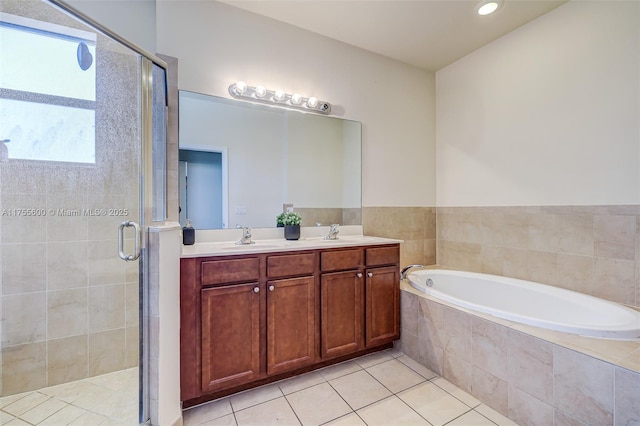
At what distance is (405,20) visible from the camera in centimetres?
219

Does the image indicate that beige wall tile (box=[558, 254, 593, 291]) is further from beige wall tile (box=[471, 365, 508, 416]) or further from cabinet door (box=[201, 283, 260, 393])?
cabinet door (box=[201, 283, 260, 393])

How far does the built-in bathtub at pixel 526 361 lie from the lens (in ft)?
3.79

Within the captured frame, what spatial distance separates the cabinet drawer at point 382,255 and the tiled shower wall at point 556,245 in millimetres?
1013

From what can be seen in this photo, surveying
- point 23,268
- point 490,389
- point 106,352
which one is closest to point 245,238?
point 106,352

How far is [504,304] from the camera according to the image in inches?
89.4

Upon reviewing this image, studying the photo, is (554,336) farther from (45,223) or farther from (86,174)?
(45,223)

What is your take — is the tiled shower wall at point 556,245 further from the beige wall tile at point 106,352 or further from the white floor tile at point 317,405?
the beige wall tile at point 106,352

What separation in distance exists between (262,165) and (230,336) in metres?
1.26

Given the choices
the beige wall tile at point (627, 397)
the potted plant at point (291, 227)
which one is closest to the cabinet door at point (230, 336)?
the potted plant at point (291, 227)

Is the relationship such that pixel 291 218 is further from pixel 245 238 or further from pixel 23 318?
pixel 23 318

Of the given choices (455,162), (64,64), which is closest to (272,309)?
(64,64)

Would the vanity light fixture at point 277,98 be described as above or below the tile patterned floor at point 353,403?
above

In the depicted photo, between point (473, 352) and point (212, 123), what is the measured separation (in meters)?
2.32

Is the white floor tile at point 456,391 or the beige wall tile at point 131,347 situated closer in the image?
the beige wall tile at point 131,347
